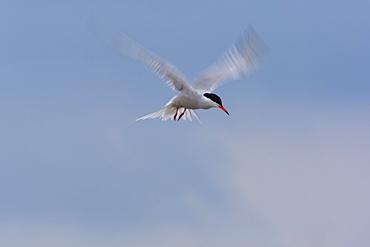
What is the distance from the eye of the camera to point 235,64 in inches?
896

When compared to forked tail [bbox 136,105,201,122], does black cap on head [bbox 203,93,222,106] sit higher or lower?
lower

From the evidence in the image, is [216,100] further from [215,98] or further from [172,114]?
[172,114]

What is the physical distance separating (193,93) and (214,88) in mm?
1517

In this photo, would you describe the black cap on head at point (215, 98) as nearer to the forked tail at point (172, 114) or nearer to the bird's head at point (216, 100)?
the bird's head at point (216, 100)

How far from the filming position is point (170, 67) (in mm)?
20984

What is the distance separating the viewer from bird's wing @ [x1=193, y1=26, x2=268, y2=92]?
21.9 metres

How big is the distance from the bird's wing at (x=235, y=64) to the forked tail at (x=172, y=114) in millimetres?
642

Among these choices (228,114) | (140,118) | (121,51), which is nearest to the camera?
(121,51)

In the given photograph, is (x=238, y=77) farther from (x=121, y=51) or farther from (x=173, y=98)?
(x=121, y=51)

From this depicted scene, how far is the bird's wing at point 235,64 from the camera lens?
21.9 m

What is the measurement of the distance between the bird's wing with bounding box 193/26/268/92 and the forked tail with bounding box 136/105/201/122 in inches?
25.3

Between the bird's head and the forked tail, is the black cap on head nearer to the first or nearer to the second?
the bird's head

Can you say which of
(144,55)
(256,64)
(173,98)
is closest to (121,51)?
(144,55)

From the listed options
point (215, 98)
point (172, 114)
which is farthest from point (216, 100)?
point (172, 114)
